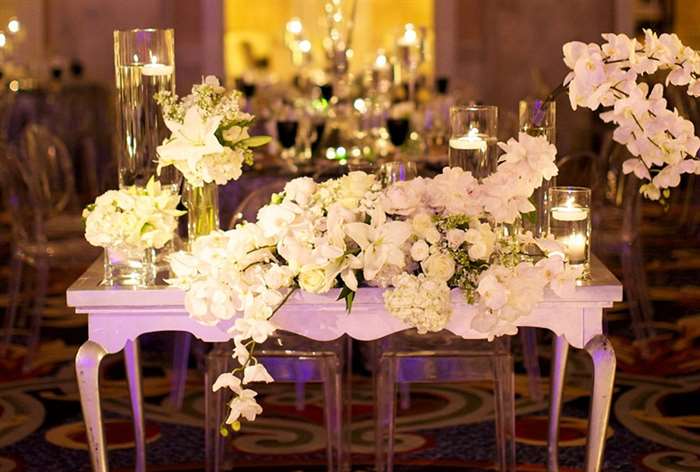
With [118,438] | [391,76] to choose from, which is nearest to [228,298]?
[118,438]

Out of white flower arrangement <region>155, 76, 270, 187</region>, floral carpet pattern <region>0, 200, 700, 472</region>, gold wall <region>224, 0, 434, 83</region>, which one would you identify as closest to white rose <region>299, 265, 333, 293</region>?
white flower arrangement <region>155, 76, 270, 187</region>

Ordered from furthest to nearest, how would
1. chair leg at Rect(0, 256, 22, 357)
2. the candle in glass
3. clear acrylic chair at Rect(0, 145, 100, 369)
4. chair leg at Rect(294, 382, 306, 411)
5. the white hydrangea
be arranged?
chair leg at Rect(0, 256, 22, 357), clear acrylic chair at Rect(0, 145, 100, 369), chair leg at Rect(294, 382, 306, 411), the candle in glass, the white hydrangea

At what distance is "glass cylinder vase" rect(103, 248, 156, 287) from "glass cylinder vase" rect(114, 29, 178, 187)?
20cm

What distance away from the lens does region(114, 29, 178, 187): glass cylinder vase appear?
9.81 feet

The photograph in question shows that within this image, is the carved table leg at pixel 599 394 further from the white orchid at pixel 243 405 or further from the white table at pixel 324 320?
the white orchid at pixel 243 405

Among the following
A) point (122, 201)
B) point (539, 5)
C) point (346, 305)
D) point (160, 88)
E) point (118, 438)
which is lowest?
point (118, 438)

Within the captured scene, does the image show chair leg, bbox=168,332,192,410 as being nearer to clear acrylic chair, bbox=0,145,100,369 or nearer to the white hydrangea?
clear acrylic chair, bbox=0,145,100,369

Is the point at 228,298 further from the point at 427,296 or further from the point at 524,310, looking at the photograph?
the point at 524,310

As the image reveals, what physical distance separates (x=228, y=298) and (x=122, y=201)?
0.41 meters

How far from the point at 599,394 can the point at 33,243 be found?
2645mm

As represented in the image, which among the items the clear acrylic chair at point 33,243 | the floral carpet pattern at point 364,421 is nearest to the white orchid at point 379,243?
the floral carpet pattern at point 364,421

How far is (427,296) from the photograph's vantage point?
8.23ft

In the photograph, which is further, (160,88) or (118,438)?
(118,438)

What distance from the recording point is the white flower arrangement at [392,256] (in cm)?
252
